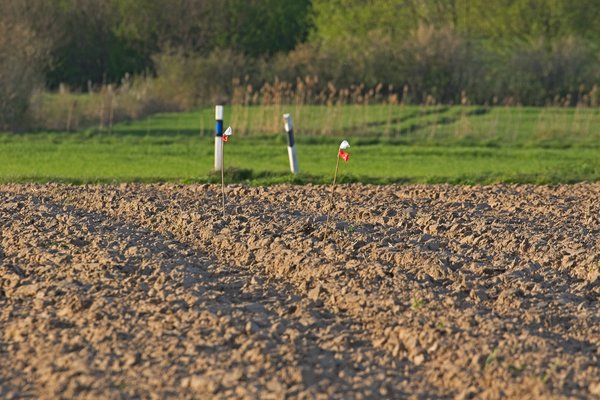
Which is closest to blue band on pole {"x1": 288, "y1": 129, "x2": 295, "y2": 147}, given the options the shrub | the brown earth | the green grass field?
the green grass field

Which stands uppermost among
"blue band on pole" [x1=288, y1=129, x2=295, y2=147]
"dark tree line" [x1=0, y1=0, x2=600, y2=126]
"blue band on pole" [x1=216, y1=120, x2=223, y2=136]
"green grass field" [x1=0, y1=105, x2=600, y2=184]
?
"dark tree line" [x1=0, y1=0, x2=600, y2=126]

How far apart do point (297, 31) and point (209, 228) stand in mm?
45907

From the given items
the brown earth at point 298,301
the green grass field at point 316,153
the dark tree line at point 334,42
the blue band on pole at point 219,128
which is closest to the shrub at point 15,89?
the dark tree line at point 334,42

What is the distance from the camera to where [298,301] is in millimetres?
8211

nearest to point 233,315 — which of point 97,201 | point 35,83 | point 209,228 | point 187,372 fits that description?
point 187,372

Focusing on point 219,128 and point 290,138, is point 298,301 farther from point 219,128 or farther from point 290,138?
point 290,138

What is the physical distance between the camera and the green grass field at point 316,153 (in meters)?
16.8

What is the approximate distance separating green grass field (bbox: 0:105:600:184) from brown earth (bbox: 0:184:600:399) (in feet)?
12.6

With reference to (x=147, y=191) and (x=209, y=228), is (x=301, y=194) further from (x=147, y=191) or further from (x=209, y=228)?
(x=209, y=228)

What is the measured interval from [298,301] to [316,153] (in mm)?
13588

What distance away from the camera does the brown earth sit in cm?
647

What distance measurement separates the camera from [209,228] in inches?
427

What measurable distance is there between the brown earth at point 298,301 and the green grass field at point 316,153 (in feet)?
12.6

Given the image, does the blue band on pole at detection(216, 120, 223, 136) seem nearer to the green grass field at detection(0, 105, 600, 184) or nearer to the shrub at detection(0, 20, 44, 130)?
the green grass field at detection(0, 105, 600, 184)
